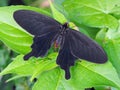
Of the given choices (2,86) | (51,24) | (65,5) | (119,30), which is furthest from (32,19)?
(2,86)

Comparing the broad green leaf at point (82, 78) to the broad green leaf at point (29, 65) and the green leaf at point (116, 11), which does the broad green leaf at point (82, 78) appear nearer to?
the broad green leaf at point (29, 65)

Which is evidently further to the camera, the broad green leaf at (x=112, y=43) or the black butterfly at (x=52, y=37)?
the broad green leaf at (x=112, y=43)

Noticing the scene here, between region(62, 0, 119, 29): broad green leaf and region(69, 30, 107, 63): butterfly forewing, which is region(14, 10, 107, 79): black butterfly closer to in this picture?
region(69, 30, 107, 63): butterfly forewing

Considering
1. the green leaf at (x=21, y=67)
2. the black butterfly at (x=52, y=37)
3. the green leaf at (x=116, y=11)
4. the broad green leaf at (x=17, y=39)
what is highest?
the green leaf at (x=116, y=11)

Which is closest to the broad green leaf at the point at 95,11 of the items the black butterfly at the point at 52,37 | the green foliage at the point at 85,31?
the green foliage at the point at 85,31

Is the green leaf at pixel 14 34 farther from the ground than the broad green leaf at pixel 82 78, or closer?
farther from the ground

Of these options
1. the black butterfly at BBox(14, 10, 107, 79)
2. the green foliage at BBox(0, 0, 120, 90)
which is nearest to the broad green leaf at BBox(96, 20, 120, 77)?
the green foliage at BBox(0, 0, 120, 90)

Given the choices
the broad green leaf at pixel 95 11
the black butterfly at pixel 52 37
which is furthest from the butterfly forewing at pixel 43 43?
the broad green leaf at pixel 95 11

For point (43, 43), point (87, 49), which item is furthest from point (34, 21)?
point (87, 49)

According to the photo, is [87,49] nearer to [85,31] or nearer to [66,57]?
[66,57]
